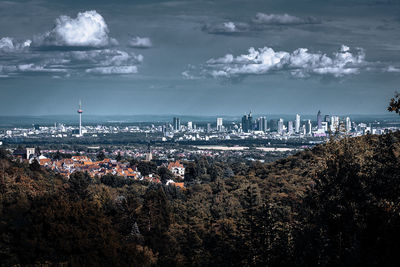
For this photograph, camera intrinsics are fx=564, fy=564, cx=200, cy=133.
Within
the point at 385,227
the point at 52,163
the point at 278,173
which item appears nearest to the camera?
the point at 385,227

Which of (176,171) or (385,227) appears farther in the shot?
(176,171)

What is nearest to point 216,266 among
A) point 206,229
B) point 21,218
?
point 21,218

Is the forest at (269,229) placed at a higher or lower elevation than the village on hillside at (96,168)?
higher

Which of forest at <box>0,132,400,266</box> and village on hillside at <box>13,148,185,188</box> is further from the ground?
forest at <box>0,132,400,266</box>

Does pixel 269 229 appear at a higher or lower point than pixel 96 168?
higher

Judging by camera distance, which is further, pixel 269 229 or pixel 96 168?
pixel 96 168

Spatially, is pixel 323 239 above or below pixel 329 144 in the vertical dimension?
below

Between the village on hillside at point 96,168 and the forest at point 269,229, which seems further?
the village on hillside at point 96,168

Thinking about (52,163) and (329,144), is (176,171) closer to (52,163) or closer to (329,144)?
(52,163)

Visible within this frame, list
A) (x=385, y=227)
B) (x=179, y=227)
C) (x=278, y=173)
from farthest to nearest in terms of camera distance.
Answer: (x=278, y=173)
(x=179, y=227)
(x=385, y=227)

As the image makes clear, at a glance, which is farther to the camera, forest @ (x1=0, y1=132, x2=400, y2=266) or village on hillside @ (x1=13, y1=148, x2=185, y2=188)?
village on hillside @ (x1=13, y1=148, x2=185, y2=188)

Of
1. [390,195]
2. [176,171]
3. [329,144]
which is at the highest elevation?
[329,144]
